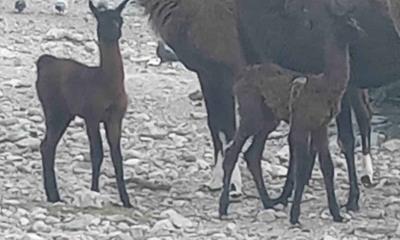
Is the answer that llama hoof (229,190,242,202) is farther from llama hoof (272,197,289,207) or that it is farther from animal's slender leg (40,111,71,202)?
animal's slender leg (40,111,71,202)

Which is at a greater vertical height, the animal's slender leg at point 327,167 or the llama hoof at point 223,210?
the animal's slender leg at point 327,167

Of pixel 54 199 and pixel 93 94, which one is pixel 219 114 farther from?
pixel 54 199

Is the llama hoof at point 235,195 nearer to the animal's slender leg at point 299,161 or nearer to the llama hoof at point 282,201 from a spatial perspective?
the llama hoof at point 282,201

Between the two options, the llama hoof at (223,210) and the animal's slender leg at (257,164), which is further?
the animal's slender leg at (257,164)

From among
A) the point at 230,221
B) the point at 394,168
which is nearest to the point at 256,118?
the point at 230,221

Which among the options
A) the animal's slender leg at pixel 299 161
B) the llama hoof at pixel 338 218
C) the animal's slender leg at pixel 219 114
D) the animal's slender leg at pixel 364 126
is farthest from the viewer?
the animal's slender leg at pixel 364 126

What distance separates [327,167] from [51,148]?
1.77 metres

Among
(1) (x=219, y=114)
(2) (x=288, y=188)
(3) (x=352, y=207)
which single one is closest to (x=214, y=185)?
(1) (x=219, y=114)

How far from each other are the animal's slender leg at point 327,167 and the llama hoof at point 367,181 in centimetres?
126

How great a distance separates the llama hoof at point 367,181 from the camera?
9711mm

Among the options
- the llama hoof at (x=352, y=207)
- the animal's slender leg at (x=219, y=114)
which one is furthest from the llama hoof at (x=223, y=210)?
the llama hoof at (x=352, y=207)

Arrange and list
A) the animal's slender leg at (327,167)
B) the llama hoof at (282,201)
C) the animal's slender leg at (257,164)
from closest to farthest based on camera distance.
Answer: the animal's slender leg at (327,167), the animal's slender leg at (257,164), the llama hoof at (282,201)

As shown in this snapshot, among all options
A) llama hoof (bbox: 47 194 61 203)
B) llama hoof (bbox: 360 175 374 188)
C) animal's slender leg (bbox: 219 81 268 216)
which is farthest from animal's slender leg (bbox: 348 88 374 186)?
llama hoof (bbox: 47 194 61 203)

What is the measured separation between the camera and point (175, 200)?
9016mm
